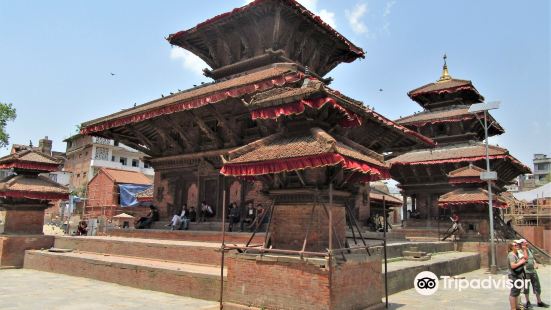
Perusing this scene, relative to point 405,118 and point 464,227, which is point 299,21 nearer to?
point 464,227

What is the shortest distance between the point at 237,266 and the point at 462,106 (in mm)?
27195

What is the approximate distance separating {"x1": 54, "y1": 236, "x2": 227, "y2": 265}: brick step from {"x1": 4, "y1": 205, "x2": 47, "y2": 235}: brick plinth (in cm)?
140

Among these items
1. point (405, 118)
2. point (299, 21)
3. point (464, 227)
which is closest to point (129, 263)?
point (299, 21)

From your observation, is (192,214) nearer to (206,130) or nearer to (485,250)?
(206,130)

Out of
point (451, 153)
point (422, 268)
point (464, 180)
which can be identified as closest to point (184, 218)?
point (422, 268)

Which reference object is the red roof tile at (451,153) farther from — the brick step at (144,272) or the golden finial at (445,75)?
the brick step at (144,272)

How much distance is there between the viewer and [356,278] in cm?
796

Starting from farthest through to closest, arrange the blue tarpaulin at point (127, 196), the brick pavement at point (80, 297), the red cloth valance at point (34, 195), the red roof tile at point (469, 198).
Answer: the blue tarpaulin at point (127, 196) → the red roof tile at point (469, 198) → the red cloth valance at point (34, 195) → the brick pavement at point (80, 297)

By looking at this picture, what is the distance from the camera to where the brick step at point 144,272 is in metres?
10.2

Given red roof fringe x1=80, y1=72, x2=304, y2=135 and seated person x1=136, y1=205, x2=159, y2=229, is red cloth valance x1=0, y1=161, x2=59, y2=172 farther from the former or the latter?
seated person x1=136, y1=205, x2=159, y2=229

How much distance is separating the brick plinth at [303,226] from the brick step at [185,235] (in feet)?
11.0

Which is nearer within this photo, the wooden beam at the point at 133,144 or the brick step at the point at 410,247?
the brick step at the point at 410,247

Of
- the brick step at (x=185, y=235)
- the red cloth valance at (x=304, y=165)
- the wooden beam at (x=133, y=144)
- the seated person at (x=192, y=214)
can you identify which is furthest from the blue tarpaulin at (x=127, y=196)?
the red cloth valance at (x=304, y=165)

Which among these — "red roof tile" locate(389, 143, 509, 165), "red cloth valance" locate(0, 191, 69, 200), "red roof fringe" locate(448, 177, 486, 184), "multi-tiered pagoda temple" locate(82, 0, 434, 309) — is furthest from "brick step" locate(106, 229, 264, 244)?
"red roof tile" locate(389, 143, 509, 165)
